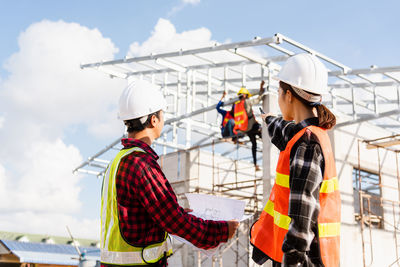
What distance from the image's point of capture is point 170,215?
2.44 metres

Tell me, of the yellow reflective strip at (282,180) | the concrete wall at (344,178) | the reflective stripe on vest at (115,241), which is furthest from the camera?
the concrete wall at (344,178)

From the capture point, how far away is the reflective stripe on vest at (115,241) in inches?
95.5

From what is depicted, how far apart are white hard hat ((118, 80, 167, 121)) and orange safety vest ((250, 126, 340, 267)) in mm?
781

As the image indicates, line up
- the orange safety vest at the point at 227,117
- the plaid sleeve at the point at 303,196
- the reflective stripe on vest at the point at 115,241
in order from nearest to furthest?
the plaid sleeve at the point at 303,196 < the reflective stripe on vest at the point at 115,241 < the orange safety vest at the point at 227,117

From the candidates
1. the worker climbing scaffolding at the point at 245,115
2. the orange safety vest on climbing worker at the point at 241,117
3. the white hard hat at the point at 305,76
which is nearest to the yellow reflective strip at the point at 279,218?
the white hard hat at the point at 305,76

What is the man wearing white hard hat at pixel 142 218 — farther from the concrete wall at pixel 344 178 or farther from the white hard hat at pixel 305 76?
the concrete wall at pixel 344 178

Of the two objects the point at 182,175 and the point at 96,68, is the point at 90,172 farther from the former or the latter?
the point at 182,175

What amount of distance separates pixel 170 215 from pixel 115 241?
31 centimetres

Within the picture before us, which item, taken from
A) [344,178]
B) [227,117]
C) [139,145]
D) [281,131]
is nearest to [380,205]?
[344,178]

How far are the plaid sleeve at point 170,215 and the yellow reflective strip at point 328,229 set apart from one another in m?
0.49

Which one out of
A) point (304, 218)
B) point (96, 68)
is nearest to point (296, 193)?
point (304, 218)

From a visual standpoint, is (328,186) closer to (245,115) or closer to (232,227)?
(232,227)

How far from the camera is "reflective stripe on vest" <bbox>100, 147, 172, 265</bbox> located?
2.43 metres

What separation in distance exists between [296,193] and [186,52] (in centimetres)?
1269
